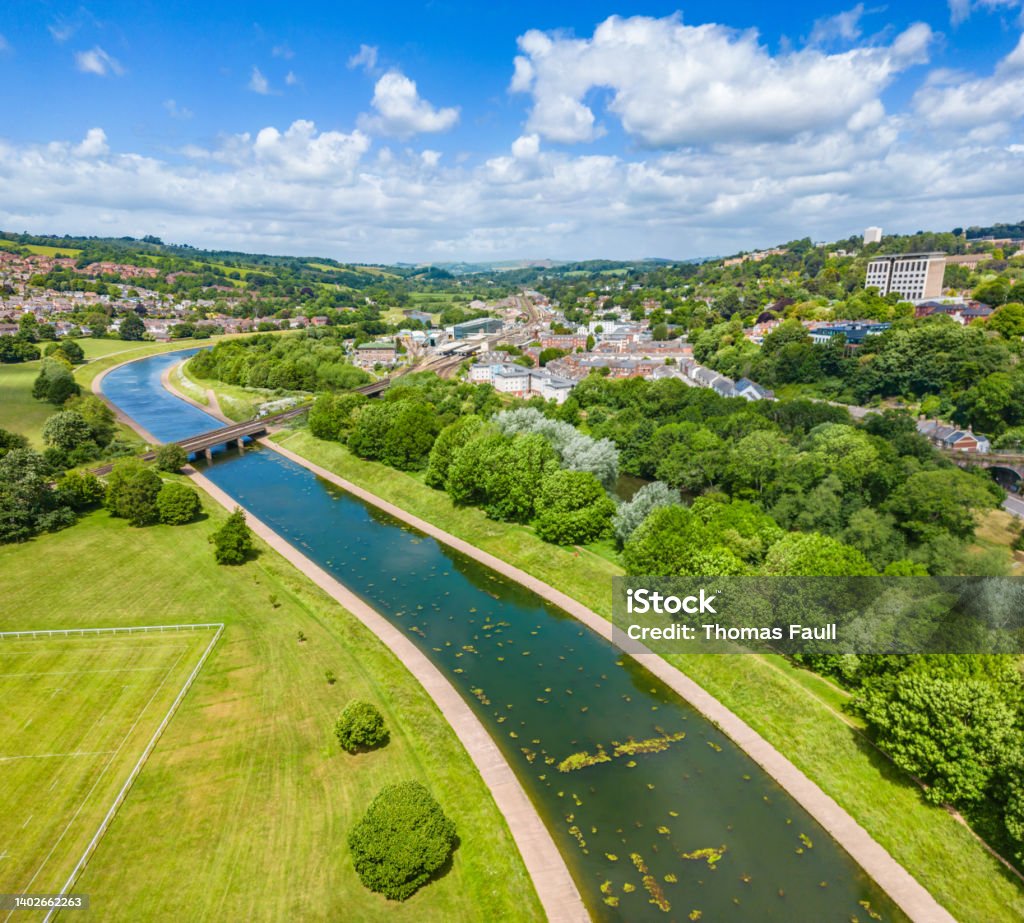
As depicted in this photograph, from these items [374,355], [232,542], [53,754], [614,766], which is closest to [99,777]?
[53,754]

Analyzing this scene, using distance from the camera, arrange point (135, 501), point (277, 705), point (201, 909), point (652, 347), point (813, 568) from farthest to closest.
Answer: point (652, 347) → point (135, 501) → point (813, 568) → point (277, 705) → point (201, 909)

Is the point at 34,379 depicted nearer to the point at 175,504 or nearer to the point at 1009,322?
the point at 175,504

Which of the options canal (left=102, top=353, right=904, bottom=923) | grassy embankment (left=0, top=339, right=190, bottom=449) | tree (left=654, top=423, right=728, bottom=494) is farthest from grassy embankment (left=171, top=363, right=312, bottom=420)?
tree (left=654, top=423, right=728, bottom=494)

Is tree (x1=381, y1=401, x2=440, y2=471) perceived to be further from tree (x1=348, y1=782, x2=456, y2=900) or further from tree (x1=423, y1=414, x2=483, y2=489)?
tree (x1=348, y1=782, x2=456, y2=900)

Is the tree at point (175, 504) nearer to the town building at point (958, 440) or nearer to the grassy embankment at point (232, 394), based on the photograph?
the grassy embankment at point (232, 394)

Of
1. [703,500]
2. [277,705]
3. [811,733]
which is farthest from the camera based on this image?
[703,500]

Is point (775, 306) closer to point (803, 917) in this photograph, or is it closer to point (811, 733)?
point (811, 733)

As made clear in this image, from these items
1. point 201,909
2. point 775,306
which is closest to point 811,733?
point 201,909
